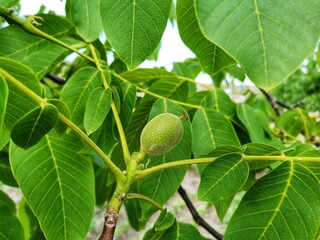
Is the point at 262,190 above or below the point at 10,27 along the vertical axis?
below

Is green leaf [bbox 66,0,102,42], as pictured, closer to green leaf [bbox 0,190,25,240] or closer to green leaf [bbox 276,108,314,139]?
green leaf [bbox 0,190,25,240]

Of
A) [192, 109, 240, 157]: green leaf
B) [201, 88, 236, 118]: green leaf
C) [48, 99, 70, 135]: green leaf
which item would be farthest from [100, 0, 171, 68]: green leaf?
[201, 88, 236, 118]: green leaf

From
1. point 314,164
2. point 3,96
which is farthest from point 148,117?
point 3,96

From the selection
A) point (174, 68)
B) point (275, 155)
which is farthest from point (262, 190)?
point (174, 68)

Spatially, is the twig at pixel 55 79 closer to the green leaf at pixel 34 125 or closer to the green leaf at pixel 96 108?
the green leaf at pixel 96 108

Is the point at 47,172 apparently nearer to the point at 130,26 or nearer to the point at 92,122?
the point at 92,122

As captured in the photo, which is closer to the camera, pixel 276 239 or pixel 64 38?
pixel 276 239

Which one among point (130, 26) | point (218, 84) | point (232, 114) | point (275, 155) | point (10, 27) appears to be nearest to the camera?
point (130, 26)

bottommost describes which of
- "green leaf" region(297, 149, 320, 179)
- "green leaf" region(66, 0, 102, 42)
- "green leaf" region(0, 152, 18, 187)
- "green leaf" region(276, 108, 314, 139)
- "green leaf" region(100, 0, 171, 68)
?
"green leaf" region(0, 152, 18, 187)
